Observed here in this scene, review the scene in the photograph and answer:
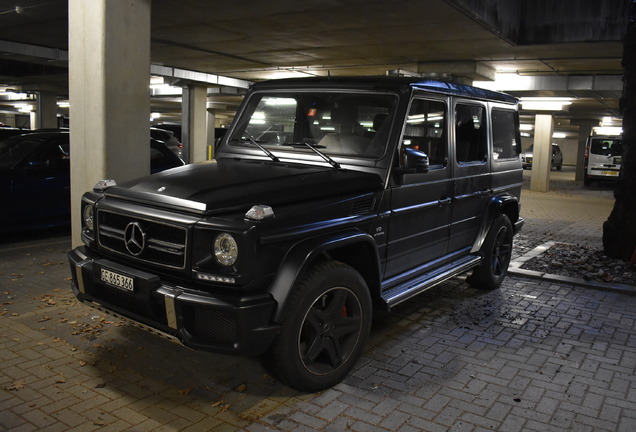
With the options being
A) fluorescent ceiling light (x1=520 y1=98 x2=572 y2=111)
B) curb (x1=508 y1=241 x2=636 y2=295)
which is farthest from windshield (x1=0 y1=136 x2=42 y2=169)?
fluorescent ceiling light (x1=520 y1=98 x2=572 y2=111)

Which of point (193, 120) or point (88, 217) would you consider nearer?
point (88, 217)

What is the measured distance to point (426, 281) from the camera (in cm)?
509

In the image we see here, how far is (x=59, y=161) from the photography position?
29.6 feet

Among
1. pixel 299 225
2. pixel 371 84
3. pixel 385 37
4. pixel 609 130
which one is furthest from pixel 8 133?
pixel 609 130

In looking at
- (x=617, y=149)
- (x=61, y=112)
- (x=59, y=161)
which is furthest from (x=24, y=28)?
(x=61, y=112)

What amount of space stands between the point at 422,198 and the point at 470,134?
1.30m

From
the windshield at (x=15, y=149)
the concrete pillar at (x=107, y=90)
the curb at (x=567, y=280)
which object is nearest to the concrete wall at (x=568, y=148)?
the curb at (x=567, y=280)

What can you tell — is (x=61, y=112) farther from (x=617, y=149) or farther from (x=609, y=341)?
→ (x=609, y=341)

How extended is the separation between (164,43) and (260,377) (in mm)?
11865

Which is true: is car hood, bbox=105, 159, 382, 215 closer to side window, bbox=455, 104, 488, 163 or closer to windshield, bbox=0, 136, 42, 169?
side window, bbox=455, 104, 488, 163

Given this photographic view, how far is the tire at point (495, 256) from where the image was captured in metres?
6.47

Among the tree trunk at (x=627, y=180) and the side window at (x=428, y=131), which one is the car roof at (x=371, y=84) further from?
the tree trunk at (x=627, y=180)

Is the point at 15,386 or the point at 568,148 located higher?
the point at 568,148

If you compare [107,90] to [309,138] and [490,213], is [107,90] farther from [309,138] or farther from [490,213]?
[490,213]
